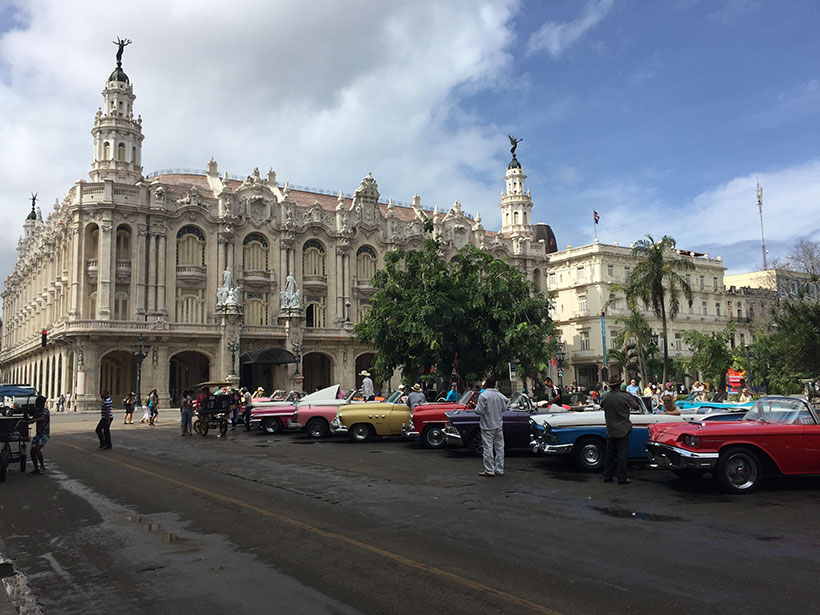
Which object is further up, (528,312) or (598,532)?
(528,312)

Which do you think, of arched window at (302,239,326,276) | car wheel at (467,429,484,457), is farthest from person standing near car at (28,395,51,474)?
arched window at (302,239,326,276)

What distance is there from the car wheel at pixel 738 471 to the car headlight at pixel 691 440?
41cm

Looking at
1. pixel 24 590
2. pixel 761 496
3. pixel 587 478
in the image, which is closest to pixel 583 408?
pixel 587 478

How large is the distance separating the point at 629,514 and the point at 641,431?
472 cm

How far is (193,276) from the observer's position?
2012 inches

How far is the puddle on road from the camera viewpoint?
8789 mm

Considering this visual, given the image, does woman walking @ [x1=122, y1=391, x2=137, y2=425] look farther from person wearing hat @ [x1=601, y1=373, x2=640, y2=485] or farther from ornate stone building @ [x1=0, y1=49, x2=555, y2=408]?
person wearing hat @ [x1=601, y1=373, x2=640, y2=485]

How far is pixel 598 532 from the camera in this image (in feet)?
26.1

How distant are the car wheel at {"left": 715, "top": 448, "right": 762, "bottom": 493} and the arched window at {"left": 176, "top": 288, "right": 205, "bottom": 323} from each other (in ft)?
149

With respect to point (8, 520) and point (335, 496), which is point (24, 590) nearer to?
point (8, 520)

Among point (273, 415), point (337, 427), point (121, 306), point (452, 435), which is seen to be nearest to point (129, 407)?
point (273, 415)

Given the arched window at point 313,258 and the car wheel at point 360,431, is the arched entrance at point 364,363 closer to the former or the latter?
the arched window at point 313,258

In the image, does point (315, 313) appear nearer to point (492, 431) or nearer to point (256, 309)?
point (256, 309)

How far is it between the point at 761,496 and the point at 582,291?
58.7 meters
